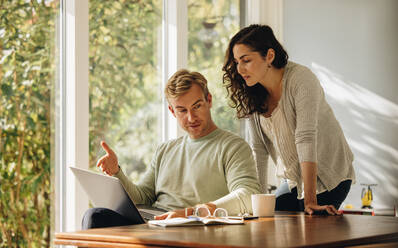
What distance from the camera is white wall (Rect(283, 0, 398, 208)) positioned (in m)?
3.47

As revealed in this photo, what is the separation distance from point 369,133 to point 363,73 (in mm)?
394

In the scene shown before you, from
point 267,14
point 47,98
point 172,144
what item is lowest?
point 172,144

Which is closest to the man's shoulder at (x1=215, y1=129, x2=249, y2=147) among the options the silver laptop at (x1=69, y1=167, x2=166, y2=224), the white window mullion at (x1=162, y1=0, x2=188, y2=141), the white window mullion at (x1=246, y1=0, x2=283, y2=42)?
the silver laptop at (x1=69, y1=167, x2=166, y2=224)

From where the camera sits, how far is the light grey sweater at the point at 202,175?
1924 millimetres

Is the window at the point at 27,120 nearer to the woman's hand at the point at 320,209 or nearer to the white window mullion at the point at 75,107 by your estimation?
the white window mullion at the point at 75,107

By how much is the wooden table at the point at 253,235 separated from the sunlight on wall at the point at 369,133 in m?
1.92

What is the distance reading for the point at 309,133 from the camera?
200 centimetres

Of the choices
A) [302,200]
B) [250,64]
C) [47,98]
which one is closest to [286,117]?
[250,64]

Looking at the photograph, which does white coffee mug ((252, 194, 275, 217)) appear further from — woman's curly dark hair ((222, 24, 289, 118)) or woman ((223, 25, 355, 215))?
woman's curly dark hair ((222, 24, 289, 118))

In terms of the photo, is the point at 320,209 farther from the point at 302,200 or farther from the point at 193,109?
the point at 193,109

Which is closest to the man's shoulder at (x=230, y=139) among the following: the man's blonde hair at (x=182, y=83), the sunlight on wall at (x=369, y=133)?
the man's blonde hair at (x=182, y=83)

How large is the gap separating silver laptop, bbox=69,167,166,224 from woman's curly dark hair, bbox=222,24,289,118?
635 millimetres

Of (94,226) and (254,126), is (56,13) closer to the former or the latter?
(254,126)

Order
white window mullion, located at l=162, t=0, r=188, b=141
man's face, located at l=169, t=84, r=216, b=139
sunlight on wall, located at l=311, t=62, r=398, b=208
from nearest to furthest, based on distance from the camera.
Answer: man's face, located at l=169, t=84, r=216, b=139, white window mullion, located at l=162, t=0, r=188, b=141, sunlight on wall, located at l=311, t=62, r=398, b=208
